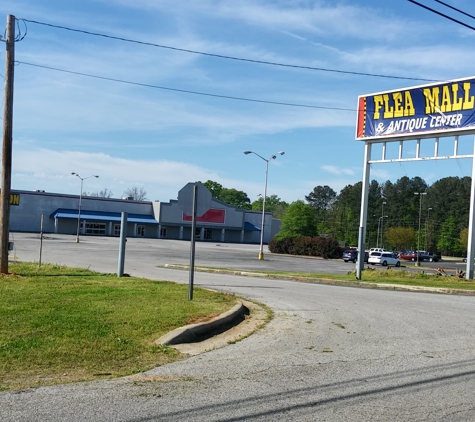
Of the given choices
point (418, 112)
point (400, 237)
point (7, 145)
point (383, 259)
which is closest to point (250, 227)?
point (400, 237)

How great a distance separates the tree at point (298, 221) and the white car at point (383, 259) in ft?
89.6

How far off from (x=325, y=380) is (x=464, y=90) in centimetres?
2211

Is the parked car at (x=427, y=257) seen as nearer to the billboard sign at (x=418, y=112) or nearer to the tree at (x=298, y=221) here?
the tree at (x=298, y=221)

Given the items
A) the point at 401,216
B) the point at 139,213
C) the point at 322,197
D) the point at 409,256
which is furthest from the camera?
the point at 322,197

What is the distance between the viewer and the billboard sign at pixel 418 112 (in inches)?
1021

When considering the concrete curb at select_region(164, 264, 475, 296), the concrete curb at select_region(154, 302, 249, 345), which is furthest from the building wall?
the concrete curb at select_region(154, 302, 249, 345)

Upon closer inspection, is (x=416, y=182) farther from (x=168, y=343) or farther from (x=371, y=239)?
(x=168, y=343)

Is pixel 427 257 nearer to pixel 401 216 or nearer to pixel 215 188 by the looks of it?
pixel 401 216

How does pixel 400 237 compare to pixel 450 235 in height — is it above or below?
below

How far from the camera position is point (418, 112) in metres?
27.6

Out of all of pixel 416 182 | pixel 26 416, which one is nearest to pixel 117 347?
pixel 26 416

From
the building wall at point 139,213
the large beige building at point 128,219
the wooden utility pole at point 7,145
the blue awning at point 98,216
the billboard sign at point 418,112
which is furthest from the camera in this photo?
the blue awning at point 98,216

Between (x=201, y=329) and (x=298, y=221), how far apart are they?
255 feet

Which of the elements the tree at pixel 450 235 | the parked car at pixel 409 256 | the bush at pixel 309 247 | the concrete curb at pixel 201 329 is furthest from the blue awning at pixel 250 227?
the concrete curb at pixel 201 329
